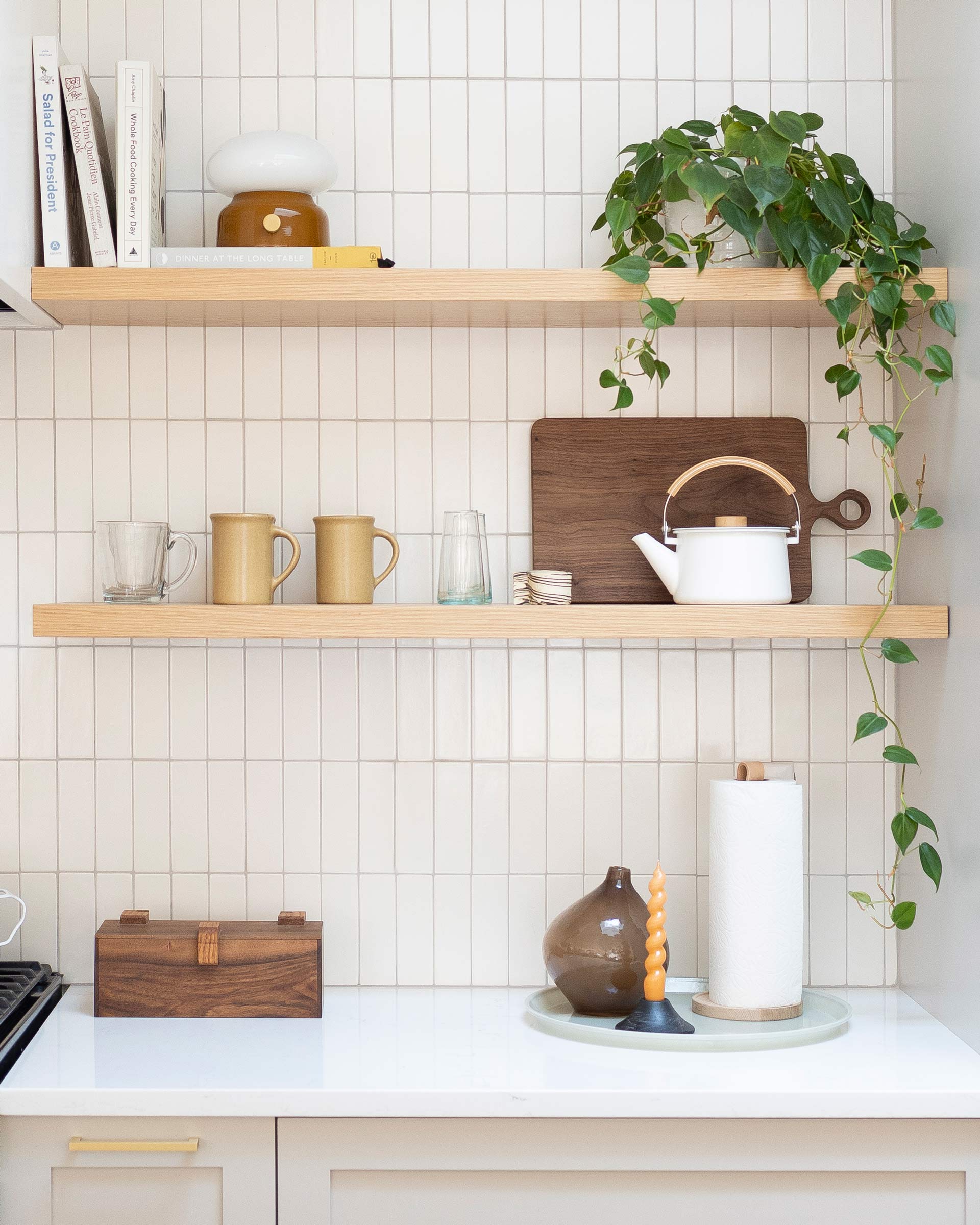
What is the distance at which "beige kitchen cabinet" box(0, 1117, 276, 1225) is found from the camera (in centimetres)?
131

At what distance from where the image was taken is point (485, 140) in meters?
1.75

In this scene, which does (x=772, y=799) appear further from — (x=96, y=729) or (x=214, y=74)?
(x=214, y=74)

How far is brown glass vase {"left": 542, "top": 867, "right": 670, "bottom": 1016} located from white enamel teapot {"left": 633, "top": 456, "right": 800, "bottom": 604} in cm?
40

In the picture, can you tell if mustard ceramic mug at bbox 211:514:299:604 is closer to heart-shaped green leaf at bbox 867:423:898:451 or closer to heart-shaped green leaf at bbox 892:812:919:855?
heart-shaped green leaf at bbox 867:423:898:451

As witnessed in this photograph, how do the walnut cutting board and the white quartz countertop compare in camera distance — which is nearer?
the white quartz countertop

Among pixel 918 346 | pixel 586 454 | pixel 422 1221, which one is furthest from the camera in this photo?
pixel 586 454

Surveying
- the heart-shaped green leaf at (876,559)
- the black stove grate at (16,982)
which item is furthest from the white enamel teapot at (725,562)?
the black stove grate at (16,982)

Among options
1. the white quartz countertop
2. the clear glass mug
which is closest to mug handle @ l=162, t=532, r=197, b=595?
the clear glass mug

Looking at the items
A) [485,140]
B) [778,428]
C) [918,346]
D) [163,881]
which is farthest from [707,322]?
[163,881]

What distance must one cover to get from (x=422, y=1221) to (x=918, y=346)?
132 cm

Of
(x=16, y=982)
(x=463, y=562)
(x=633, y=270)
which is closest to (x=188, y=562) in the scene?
(x=463, y=562)

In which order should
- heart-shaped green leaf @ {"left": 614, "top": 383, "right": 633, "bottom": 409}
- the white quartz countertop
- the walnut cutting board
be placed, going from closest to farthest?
the white quartz countertop < heart-shaped green leaf @ {"left": 614, "top": 383, "right": 633, "bottom": 409} < the walnut cutting board

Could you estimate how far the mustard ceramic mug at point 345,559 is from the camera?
5.14 ft

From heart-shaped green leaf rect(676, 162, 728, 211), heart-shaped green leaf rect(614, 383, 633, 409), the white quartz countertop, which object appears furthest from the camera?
heart-shaped green leaf rect(614, 383, 633, 409)
